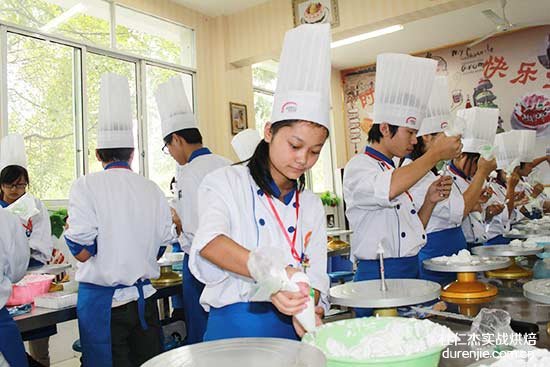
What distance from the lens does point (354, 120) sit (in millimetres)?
9023

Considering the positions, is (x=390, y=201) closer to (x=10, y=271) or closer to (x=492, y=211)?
(x=10, y=271)

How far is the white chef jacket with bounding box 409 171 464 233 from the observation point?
2461 millimetres

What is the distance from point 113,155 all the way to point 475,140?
226cm

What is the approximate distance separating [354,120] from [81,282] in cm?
728

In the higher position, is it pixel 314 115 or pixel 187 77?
pixel 187 77

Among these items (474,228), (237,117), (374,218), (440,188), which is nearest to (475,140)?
(474,228)

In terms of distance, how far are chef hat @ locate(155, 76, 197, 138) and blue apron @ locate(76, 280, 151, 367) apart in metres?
1.31

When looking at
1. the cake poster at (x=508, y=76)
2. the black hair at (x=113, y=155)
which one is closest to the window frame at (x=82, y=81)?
the black hair at (x=113, y=155)

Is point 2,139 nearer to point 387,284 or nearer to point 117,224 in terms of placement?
point 117,224

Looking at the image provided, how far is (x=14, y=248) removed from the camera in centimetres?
224

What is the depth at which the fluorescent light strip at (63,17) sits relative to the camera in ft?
15.8

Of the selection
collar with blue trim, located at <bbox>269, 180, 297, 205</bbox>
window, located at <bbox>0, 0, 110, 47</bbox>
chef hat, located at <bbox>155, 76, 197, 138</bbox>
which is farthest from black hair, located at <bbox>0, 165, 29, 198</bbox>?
collar with blue trim, located at <bbox>269, 180, 297, 205</bbox>

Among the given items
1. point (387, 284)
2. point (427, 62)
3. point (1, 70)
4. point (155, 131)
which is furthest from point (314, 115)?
point (155, 131)

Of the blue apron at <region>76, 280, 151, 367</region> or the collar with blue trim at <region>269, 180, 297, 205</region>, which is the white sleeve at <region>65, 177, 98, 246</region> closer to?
the blue apron at <region>76, 280, 151, 367</region>
